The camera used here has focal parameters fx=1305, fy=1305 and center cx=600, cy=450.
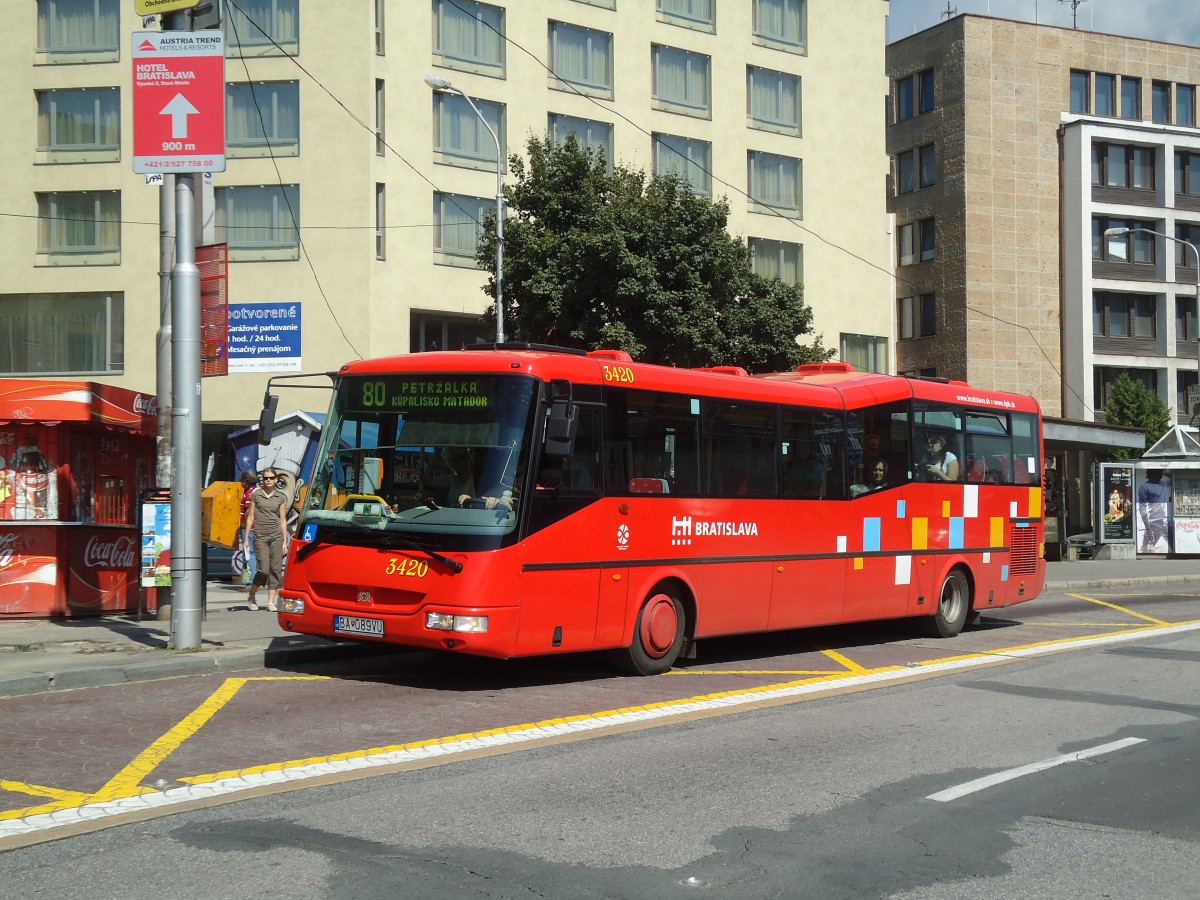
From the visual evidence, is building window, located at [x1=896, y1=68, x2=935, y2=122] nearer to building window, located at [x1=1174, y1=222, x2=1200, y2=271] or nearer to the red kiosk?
building window, located at [x1=1174, y1=222, x2=1200, y2=271]

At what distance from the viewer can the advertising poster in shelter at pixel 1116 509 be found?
34875 mm

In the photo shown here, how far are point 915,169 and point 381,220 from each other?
28791mm

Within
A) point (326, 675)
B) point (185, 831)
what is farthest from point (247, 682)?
point (185, 831)

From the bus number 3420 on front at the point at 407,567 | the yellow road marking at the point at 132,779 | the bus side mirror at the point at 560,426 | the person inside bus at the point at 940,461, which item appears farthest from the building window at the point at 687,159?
the yellow road marking at the point at 132,779

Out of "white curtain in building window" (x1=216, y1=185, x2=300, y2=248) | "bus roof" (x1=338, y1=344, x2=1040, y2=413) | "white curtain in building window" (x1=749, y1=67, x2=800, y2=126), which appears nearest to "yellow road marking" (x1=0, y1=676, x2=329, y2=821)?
"bus roof" (x1=338, y1=344, x2=1040, y2=413)

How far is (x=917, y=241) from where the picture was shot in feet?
181

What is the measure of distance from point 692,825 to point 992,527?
11.8 m

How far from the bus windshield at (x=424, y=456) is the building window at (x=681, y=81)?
30.7 meters

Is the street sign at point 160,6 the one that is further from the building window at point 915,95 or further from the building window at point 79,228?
the building window at point 915,95

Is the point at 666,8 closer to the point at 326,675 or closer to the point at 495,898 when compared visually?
the point at 326,675

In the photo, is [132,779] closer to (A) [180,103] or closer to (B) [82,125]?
(A) [180,103]

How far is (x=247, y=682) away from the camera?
1098cm

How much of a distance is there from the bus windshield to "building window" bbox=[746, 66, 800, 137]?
33529mm

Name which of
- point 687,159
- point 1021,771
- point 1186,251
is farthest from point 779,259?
point 1021,771
